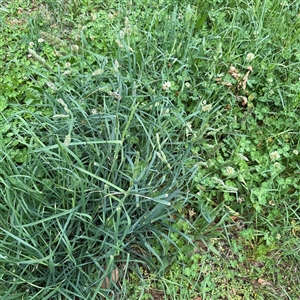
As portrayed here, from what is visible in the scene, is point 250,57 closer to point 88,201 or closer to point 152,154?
point 152,154

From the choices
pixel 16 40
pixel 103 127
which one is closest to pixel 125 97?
pixel 103 127

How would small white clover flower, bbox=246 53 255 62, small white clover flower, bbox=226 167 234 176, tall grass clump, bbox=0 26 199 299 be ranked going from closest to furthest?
1. tall grass clump, bbox=0 26 199 299
2. small white clover flower, bbox=226 167 234 176
3. small white clover flower, bbox=246 53 255 62

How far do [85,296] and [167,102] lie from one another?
1.15 m

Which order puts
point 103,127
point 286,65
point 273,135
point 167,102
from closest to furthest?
1. point 103,127
2. point 167,102
3. point 273,135
4. point 286,65

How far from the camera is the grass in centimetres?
180

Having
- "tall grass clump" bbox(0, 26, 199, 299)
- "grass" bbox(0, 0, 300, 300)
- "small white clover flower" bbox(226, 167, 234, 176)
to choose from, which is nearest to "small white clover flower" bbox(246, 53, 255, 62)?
"grass" bbox(0, 0, 300, 300)

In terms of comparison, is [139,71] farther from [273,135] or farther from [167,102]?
[273,135]

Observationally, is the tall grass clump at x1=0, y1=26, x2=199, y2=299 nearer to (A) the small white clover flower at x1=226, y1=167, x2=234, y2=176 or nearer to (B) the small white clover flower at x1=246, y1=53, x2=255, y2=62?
(A) the small white clover flower at x1=226, y1=167, x2=234, y2=176

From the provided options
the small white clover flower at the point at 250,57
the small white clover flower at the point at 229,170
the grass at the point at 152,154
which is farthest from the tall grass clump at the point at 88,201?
the small white clover flower at the point at 250,57

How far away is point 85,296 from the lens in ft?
5.89

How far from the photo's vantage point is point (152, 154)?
6.68 feet

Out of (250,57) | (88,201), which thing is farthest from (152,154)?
(250,57)

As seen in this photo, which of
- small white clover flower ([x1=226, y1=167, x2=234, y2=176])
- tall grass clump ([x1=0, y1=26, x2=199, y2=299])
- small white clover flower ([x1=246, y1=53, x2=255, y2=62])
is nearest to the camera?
tall grass clump ([x1=0, y1=26, x2=199, y2=299])

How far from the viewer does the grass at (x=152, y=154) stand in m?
1.80
